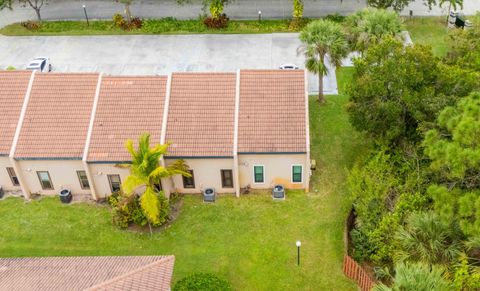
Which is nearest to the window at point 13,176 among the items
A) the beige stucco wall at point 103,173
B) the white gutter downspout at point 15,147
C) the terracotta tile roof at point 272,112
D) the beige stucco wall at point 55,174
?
the white gutter downspout at point 15,147

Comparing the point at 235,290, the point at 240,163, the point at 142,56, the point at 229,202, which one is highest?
the point at 142,56

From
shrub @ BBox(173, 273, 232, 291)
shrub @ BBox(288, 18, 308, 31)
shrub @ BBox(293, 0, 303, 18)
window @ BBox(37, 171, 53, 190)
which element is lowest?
shrub @ BBox(173, 273, 232, 291)

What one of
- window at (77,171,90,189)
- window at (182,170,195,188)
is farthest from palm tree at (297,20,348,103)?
window at (77,171,90,189)

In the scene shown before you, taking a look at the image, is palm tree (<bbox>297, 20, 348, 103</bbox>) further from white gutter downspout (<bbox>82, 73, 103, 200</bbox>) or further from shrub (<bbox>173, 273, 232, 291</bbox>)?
shrub (<bbox>173, 273, 232, 291</bbox>)

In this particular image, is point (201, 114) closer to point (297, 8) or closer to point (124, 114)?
point (124, 114)

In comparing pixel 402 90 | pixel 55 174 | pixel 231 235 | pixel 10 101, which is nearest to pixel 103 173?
pixel 55 174

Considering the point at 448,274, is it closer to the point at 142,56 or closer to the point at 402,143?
the point at 402,143

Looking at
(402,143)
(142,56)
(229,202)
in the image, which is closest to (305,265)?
(229,202)
